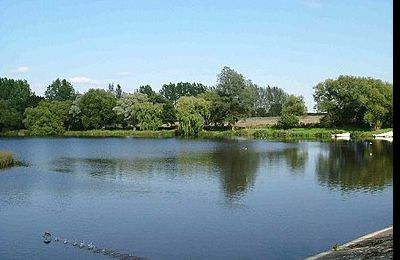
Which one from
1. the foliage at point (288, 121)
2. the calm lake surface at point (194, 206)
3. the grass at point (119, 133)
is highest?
the foliage at point (288, 121)

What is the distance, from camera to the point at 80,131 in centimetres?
8281

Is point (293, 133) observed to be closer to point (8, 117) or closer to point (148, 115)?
point (148, 115)

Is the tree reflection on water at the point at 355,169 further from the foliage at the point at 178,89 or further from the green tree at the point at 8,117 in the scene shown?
the foliage at the point at 178,89

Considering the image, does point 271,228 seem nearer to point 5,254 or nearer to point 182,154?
point 5,254

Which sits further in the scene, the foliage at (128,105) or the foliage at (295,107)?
the foliage at (295,107)

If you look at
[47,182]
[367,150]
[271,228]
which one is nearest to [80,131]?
[367,150]

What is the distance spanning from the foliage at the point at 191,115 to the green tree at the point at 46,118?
21358 mm

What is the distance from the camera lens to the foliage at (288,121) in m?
78.4

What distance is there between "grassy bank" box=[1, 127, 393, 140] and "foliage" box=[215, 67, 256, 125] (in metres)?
3.51

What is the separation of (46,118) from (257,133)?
34705mm

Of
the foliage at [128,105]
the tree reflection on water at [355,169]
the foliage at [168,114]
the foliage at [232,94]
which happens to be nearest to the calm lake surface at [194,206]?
the tree reflection on water at [355,169]

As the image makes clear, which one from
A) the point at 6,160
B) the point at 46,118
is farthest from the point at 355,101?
the point at 6,160

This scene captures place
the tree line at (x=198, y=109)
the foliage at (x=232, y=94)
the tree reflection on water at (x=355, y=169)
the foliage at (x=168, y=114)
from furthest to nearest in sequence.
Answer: the foliage at (x=168, y=114) < the foliage at (x=232, y=94) < the tree line at (x=198, y=109) < the tree reflection on water at (x=355, y=169)

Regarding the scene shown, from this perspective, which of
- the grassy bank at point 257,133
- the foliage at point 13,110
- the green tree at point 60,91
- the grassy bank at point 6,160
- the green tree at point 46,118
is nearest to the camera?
the grassy bank at point 6,160
